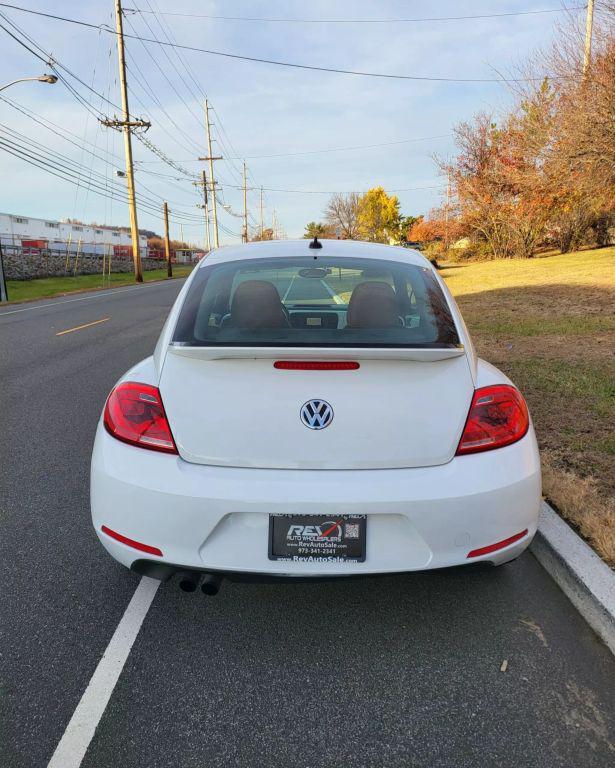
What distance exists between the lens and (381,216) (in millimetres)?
72500

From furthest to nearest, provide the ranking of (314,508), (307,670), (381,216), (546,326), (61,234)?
1. (61,234)
2. (381,216)
3. (546,326)
4. (307,670)
5. (314,508)

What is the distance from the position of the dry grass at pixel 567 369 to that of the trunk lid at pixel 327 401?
1.34m

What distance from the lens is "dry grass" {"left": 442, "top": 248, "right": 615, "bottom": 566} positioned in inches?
128

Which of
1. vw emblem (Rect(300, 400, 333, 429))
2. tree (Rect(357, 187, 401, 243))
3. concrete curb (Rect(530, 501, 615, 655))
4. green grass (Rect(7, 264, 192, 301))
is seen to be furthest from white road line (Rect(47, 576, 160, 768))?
tree (Rect(357, 187, 401, 243))

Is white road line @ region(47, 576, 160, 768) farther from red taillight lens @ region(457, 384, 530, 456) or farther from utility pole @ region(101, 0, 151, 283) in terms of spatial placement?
utility pole @ region(101, 0, 151, 283)

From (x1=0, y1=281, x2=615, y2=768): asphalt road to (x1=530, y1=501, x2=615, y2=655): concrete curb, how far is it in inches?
2.5

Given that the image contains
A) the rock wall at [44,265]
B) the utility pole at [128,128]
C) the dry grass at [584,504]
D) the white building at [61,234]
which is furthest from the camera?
the white building at [61,234]

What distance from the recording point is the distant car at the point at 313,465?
2.02 meters

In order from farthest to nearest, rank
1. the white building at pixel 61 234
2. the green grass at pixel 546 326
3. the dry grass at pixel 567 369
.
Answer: the white building at pixel 61 234 → the green grass at pixel 546 326 → the dry grass at pixel 567 369

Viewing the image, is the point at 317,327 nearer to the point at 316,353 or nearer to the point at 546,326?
the point at 316,353

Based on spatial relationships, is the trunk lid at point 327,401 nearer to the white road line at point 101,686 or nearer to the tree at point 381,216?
the white road line at point 101,686

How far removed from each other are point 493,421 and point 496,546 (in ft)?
1.60

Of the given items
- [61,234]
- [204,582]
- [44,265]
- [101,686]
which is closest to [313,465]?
[204,582]

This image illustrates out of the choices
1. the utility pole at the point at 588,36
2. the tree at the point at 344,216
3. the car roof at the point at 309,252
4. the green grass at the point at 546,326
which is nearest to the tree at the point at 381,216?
the tree at the point at 344,216
